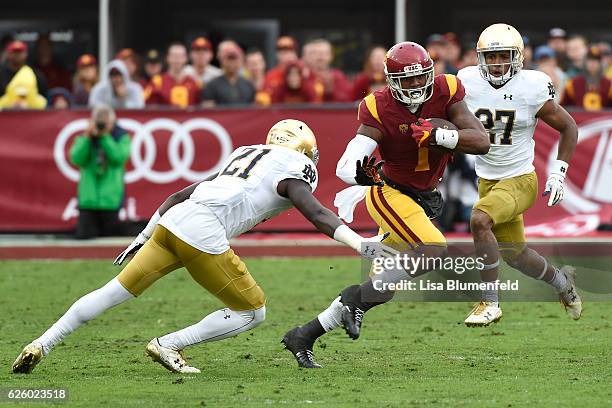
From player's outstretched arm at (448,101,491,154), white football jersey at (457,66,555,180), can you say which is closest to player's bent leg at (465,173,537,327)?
white football jersey at (457,66,555,180)

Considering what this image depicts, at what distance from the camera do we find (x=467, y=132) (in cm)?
726

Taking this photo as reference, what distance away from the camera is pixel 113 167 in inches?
509

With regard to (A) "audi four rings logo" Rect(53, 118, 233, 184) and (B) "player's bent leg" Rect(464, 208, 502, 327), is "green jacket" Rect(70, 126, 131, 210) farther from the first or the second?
(B) "player's bent leg" Rect(464, 208, 502, 327)

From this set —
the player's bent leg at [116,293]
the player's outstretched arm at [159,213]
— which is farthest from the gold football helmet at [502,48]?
the player's bent leg at [116,293]

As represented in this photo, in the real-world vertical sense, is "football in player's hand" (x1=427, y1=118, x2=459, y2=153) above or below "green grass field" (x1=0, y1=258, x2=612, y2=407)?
above

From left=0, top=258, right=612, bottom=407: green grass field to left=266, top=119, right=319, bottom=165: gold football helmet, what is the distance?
3.48 feet

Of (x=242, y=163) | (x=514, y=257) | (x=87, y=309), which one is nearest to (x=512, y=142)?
(x=514, y=257)

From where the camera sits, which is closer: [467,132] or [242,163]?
[242,163]

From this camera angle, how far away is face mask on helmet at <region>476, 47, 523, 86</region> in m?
8.34

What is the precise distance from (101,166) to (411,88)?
6.16 meters

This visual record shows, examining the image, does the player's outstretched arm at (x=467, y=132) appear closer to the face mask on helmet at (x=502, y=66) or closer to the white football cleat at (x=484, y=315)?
the face mask on helmet at (x=502, y=66)

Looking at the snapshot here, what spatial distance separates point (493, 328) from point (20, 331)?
3.05 metres

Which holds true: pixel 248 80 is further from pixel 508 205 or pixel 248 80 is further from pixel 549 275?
pixel 549 275

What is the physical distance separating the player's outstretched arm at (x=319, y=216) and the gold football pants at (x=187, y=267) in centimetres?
48
